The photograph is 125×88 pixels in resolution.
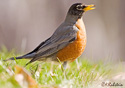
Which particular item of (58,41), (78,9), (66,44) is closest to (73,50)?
(66,44)

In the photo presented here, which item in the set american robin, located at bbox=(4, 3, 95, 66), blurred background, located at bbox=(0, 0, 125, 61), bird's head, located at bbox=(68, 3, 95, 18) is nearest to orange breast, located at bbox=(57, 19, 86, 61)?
american robin, located at bbox=(4, 3, 95, 66)

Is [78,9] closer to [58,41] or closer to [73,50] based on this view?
A: [58,41]

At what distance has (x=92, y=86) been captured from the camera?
322cm

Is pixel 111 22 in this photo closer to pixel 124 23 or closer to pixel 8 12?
pixel 124 23

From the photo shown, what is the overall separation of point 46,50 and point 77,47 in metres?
0.57

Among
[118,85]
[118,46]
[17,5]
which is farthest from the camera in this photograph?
[118,46]

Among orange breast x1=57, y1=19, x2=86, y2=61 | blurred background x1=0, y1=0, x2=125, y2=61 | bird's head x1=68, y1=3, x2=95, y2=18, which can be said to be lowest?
blurred background x1=0, y1=0, x2=125, y2=61

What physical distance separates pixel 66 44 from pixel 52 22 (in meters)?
9.22

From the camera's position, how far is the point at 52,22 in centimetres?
1383

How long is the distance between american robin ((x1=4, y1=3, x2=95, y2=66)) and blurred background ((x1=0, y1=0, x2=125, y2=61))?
734 centimetres

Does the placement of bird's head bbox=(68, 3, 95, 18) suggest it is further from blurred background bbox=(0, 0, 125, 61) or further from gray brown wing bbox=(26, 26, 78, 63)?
blurred background bbox=(0, 0, 125, 61)

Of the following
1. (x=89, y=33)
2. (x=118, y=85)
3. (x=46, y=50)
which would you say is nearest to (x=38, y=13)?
(x=89, y=33)

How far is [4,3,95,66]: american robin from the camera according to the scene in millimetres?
4609

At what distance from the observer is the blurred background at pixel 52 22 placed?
12648mm
